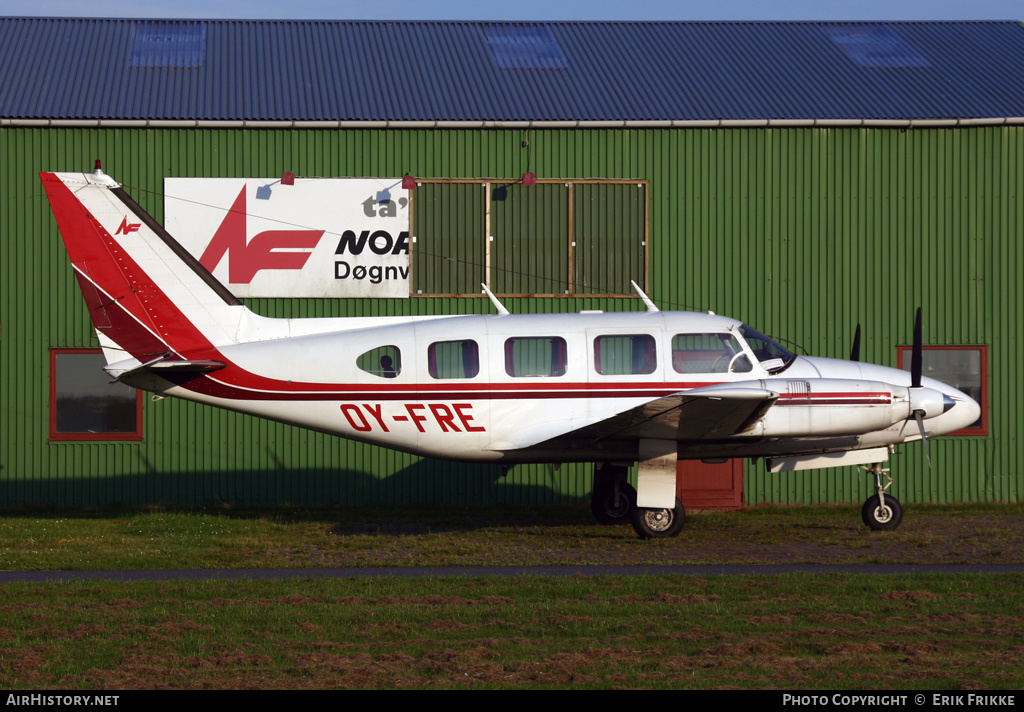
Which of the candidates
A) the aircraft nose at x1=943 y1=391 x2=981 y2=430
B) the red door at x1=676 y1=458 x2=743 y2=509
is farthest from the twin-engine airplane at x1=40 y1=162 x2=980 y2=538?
the red door at x1=676 y1=458 x2=743 y2=509

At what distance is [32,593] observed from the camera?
11.9m

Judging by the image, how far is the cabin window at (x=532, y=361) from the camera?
52.8 feet

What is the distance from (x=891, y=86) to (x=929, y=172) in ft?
7.92

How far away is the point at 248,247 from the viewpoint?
20781 mm

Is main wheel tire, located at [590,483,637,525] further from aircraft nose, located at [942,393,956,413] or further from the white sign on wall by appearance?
the white sign on wall

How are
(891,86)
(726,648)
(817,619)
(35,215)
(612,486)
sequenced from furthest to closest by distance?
1. (891,86)
2. (35,215)
3. (612,486)
4. (817,619)
5. (726,648)

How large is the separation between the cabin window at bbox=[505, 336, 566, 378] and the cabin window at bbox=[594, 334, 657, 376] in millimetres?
592

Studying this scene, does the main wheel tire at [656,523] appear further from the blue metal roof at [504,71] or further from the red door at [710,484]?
the blue metal roof at [504,71]

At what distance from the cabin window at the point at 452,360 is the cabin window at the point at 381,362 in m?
0.50

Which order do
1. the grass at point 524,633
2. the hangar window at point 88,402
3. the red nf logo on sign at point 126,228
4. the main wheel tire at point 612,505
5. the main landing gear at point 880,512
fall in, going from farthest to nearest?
the hangar window at point 88,402, the main wheel tire at point 612,505, the main landing gear at point 880,512, the red nf logo on sign at point 126,228, the grass at point 524,633

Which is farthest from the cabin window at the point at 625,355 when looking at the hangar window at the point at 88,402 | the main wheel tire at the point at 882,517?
the hangar window at the point at 88,402

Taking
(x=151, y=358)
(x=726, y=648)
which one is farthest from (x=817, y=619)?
(x=151, y=358)

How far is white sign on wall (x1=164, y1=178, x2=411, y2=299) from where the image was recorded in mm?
20656
